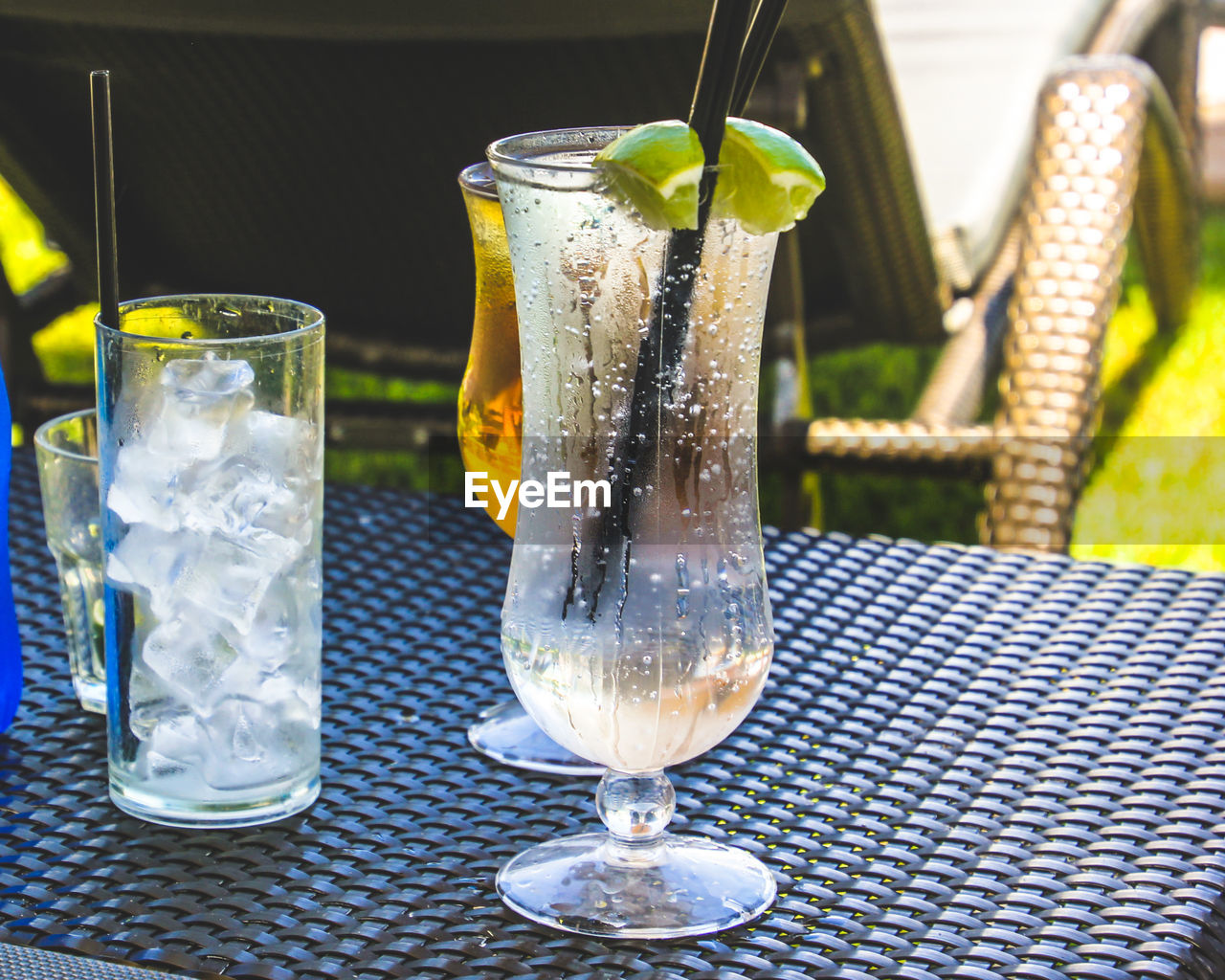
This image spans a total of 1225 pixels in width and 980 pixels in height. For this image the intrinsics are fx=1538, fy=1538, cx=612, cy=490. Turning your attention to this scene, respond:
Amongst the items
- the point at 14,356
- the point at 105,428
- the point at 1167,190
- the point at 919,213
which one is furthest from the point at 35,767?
the point at 1167,190

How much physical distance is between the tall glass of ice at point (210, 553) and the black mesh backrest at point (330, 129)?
90cm

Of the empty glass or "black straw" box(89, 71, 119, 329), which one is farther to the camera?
the empty glass

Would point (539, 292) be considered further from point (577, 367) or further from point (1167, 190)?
point (1167, 190)

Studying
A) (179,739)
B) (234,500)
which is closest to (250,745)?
(179,739)

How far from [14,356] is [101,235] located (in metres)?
1.27

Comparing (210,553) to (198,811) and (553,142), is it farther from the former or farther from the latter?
(553,142)

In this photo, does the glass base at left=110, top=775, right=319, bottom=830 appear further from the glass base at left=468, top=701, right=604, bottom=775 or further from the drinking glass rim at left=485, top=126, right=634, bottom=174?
the drinking glass rim at left=485, top=126, right=634, bottom=174

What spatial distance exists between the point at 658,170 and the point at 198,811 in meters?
0.45

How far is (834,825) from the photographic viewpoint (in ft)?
2.91

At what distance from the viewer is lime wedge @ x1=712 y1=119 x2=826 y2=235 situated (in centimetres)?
71

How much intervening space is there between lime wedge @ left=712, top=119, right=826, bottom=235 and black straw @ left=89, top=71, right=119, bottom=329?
335mm

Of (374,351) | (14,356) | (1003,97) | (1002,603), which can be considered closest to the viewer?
(1002,603)

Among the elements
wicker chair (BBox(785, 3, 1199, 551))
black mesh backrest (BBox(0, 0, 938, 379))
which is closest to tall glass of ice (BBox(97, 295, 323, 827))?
black mesh backrest (BBox(0, 0, 938, 379))

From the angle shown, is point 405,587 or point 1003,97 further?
point 1003,97
